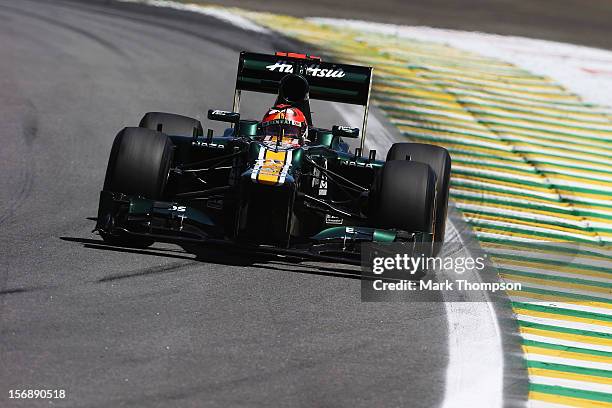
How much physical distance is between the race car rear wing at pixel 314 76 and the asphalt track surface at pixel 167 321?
229 centimetres

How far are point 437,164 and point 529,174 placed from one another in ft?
16.1

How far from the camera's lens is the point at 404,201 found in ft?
35.3

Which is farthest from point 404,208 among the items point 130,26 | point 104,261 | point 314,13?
point 314,13

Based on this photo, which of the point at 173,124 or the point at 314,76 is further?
the point at 314,76

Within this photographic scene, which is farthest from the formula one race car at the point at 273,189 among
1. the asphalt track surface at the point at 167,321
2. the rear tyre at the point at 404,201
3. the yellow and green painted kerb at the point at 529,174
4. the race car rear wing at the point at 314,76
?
A: the yellow and green painted kerb at the point at 529,174

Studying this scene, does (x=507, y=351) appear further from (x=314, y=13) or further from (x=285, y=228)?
(x=314, y=13)

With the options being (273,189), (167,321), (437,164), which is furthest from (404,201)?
(167,321)

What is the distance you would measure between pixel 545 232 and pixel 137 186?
17.9ft

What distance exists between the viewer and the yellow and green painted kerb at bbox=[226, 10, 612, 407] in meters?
9.80

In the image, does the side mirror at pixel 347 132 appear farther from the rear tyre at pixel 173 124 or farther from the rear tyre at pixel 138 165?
the rear tyre at pixel 138 165

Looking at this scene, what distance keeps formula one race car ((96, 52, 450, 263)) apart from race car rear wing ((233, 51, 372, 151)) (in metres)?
0.51

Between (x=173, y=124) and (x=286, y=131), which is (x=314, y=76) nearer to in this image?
(x=286, y=131)

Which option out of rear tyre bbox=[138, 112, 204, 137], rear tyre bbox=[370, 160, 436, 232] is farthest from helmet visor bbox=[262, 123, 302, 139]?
rear tyre bbox=[370, 160, 436, 232]

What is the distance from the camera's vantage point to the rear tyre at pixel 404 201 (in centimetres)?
1077
